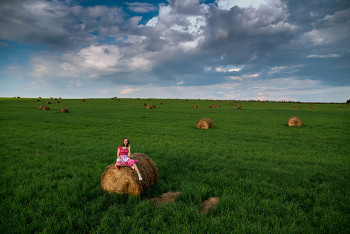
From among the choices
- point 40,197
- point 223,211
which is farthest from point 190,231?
point 40,197

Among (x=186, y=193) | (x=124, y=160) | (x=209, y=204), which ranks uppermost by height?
(x=124, y=160)

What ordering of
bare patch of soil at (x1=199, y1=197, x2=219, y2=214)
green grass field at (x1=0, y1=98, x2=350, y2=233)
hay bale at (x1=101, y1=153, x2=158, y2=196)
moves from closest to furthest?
1. green grass field at (x1=0, y1=98, x2=350, y2=233)
2. bare patch of soil at (x1=199, y1=197, x2=219, y2=214)
3. hay bale at (x1=101, y1=153, x2=158, y2=196)

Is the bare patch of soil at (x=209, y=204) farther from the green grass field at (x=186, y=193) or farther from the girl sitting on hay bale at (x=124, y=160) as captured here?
the girl sitting on hay bale at (x=124, y=160)

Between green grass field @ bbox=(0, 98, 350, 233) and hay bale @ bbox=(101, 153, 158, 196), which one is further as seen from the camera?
hay bale @ bbox=(101, 153, 158, 196)

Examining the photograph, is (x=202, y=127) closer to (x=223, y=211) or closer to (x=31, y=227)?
(x=223, y=211)

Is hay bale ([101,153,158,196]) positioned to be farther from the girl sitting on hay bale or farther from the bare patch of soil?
the bare patch of soil

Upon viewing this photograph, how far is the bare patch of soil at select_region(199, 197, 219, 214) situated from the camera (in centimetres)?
549

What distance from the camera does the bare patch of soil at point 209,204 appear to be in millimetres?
5488

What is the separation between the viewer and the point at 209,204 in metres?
5.81

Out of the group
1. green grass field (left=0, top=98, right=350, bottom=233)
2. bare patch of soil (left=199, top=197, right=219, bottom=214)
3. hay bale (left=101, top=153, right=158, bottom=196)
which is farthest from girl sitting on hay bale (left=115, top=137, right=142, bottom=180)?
bare patch of soil (left=199, top=197, right=219, bottom=214)

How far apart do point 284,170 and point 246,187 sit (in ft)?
9.41

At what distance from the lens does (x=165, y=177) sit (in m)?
7.89

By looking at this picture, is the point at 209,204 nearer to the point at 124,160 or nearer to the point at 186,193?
the point at 186,193

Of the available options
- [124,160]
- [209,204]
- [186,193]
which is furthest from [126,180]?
[209,204]
